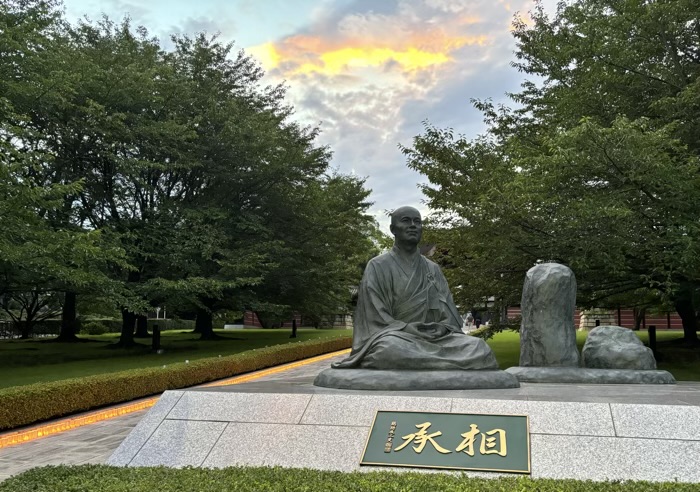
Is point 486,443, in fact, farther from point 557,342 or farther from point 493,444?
point 557,342

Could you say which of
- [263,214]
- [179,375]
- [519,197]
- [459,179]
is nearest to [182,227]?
[263,214]

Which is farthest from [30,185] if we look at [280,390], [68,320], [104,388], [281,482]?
[68,320]

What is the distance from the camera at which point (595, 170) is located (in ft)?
33.2

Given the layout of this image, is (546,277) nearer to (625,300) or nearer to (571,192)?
(571,192)

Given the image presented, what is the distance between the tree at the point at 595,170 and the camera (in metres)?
9.88

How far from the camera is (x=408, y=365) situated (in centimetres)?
617

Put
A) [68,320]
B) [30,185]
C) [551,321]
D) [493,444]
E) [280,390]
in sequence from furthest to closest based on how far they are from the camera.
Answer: [68,320] → [30,185] → [551,321] → [280,390] → [493,444]

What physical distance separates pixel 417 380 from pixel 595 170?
6071mm

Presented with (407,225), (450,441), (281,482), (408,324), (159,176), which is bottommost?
(281,482)

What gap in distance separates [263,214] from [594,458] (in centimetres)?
1738

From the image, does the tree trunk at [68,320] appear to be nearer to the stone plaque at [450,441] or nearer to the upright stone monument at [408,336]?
the upright stone monument at [408,336]

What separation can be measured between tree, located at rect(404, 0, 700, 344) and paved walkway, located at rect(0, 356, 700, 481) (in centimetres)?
394

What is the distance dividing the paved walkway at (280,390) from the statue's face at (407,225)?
1.96m

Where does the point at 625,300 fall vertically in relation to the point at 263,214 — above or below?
below
